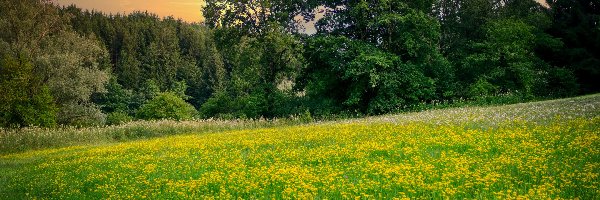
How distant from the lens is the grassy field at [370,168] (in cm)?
790

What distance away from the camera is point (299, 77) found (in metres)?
42.4

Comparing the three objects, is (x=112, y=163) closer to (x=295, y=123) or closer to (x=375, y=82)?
(x=295, y=123)

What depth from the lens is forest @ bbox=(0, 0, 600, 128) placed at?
35.9 m

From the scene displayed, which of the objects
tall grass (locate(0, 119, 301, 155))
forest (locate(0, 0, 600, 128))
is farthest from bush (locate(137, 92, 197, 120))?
tall grass (locate(0, 119, 301, 155))

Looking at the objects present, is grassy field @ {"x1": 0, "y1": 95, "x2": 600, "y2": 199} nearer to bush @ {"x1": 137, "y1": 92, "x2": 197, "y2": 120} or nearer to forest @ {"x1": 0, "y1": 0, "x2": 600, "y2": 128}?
forest @ {"x1": 0, "y1": 0, "x2": 600, "y2": 128}

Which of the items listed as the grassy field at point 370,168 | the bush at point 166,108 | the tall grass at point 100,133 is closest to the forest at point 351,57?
the bush at point 166,108

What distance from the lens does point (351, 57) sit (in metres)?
36.1

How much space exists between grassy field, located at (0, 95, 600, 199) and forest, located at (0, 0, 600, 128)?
62.5 feet

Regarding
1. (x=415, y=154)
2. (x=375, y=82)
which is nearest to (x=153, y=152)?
(x=415, y=154)

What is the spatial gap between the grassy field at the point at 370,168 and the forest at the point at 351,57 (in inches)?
750

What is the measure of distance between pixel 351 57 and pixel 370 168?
26842 mm

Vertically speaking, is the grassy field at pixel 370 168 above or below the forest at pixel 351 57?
below

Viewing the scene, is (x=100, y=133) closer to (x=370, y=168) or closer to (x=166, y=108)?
(x=166, y=108)

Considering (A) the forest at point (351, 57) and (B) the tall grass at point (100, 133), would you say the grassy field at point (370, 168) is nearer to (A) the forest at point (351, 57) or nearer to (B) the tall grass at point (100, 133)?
(B) the tall grass at point (100, 133)
